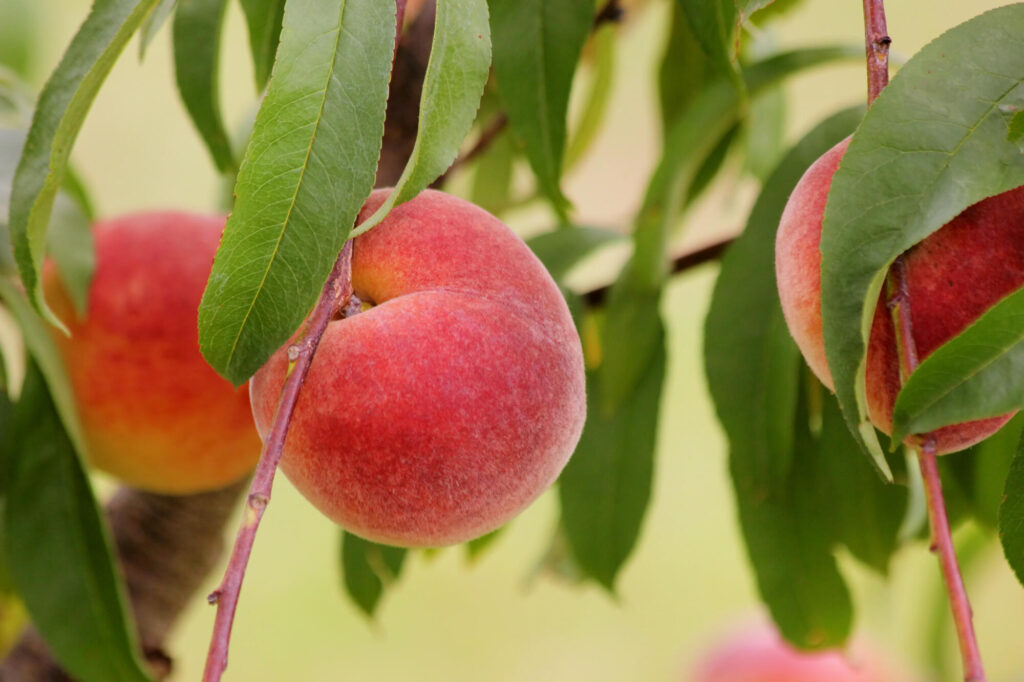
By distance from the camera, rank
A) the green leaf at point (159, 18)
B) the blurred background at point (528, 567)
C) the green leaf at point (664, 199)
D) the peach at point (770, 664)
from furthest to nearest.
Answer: the blurred background at point (528, 567) → the peach at point (770, 664) → the green leaf at point (664, 199) → the green leaf at point (159, 18)

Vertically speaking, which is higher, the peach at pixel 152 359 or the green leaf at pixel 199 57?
the green leaf at pixel 199 57

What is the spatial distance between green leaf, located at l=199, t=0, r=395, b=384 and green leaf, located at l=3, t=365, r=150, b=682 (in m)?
0.27

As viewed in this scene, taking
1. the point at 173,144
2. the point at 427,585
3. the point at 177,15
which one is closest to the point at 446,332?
the point at 177,15

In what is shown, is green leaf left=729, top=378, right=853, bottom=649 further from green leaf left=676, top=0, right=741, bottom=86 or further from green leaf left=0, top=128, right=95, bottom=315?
green leaf left=0, top=128, right=95, bottom=315

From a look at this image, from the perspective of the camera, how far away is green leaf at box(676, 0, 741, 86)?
0.42m

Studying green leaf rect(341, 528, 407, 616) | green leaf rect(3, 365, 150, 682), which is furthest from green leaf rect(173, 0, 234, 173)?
green leaf rect(341, 528, 407, 616)

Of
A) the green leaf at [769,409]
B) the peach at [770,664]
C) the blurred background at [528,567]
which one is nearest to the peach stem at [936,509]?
the green leaf at [769,409]

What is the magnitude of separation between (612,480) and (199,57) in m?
0.34

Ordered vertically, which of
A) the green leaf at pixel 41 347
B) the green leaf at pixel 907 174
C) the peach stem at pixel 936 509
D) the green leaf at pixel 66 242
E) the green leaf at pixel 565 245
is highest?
the green leaf at pixel 907 174

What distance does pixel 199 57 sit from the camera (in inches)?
20.4

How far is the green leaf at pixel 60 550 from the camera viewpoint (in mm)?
540

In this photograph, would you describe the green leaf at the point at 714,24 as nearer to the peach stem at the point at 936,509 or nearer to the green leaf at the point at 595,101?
the peach stem at the point at 936,509

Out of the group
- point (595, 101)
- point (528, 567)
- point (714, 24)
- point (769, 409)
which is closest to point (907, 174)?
point (714, 24)

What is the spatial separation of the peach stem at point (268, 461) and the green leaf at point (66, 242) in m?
0.28
